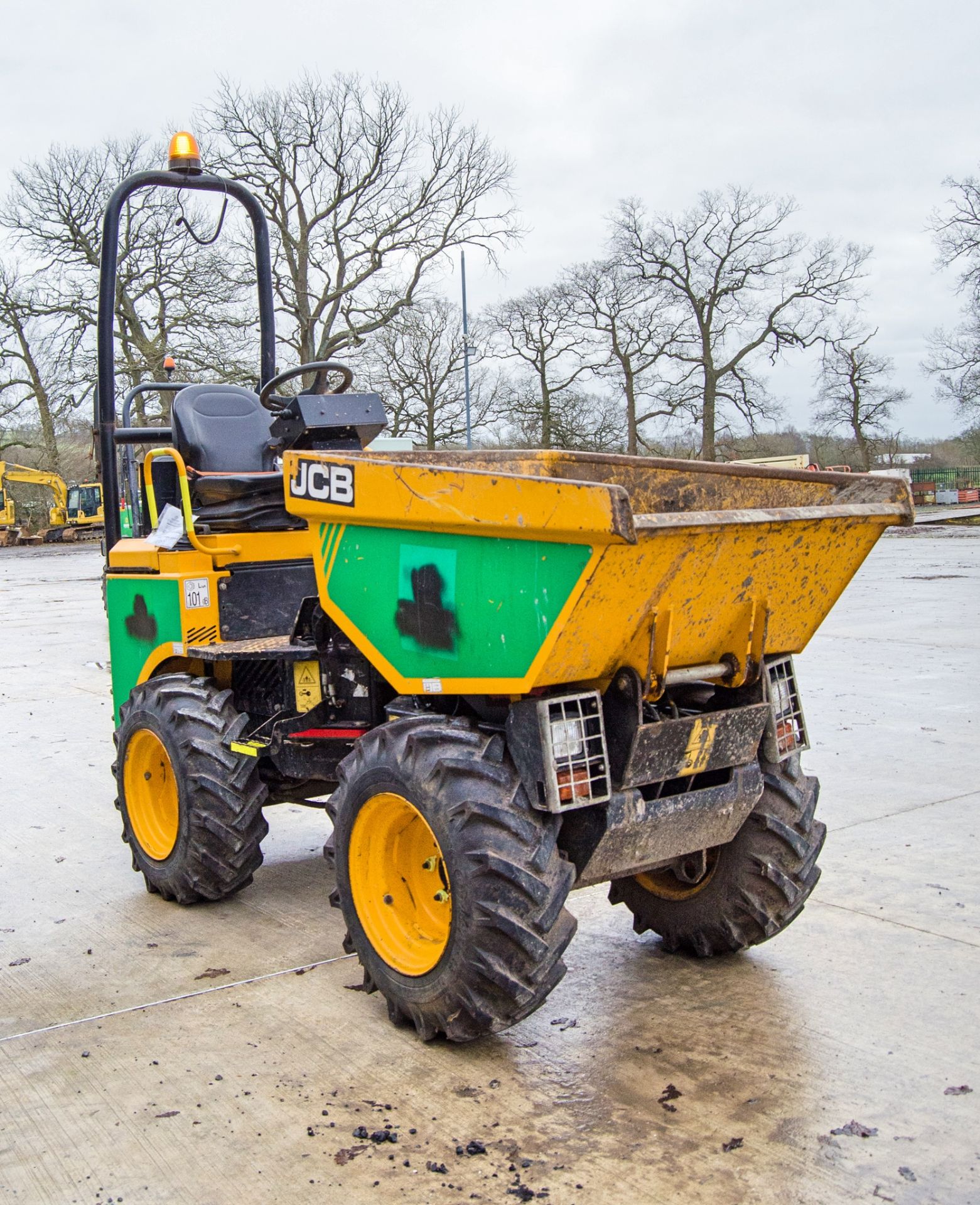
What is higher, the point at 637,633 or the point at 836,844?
the point at 637,633

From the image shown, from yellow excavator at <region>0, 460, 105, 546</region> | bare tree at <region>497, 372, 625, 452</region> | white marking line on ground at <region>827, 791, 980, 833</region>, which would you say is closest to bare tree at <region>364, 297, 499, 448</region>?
bare tree at <region>497, 372, 625, 452</region>

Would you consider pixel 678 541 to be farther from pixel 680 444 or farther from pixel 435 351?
pixel 680 444

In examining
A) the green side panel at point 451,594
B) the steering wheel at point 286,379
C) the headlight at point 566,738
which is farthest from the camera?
the steering wheel at point 286,379

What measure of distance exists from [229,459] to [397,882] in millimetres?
2153

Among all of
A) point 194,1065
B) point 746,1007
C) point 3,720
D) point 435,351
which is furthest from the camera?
point 435,351

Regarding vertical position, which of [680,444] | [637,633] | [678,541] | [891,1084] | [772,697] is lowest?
[891,1084]

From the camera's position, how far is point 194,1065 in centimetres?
336

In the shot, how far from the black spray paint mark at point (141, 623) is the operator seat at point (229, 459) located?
0.44 meters

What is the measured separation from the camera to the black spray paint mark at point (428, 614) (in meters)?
3.34

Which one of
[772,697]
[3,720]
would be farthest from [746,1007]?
[3,720]

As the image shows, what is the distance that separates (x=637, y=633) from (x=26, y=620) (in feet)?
46.6

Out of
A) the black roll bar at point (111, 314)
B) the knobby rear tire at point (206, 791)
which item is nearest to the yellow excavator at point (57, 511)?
the black roll bar at point (111, 314)

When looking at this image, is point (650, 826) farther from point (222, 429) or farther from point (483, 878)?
point (222, 429)

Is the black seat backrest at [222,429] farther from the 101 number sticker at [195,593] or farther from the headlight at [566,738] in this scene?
the headlight at [566,738]
